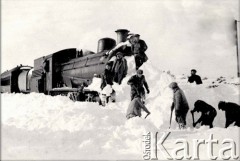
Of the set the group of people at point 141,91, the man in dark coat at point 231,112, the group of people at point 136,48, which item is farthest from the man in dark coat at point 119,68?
the man in dark coat at point 231,112

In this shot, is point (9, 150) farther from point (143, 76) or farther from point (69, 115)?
point (143, 76)

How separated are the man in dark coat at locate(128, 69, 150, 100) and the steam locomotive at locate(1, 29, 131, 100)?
1078 mm

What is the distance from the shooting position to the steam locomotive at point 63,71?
1079 centimetres

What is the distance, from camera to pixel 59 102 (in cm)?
980

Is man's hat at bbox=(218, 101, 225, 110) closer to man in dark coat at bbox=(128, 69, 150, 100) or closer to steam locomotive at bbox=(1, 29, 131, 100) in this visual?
man in dark coat at bbox=(128, 69, 150, 100)

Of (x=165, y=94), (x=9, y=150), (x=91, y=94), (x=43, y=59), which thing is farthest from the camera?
(x=43, y=59)

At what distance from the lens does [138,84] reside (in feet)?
30.3

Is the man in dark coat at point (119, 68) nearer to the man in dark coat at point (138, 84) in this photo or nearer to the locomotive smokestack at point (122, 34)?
the man in dark coat at point (138, 84)

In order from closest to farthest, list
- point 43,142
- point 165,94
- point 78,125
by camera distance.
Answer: point 43,142, point 78,125, point 165,94

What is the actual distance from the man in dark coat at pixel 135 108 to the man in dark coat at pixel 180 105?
2.57ft

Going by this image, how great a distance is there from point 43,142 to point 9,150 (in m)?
0.78

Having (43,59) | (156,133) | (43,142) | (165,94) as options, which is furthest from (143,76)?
(43,59)

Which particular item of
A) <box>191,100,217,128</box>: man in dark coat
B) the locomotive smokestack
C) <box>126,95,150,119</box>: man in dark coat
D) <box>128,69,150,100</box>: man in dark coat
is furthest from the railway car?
<box>191,100,217,128</box>: man in dark coat

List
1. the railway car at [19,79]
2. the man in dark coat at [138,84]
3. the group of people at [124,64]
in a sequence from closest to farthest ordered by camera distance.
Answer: the man in dark coat at [138,84] → the group of people at [124,64] → the railway car at [19,79]
